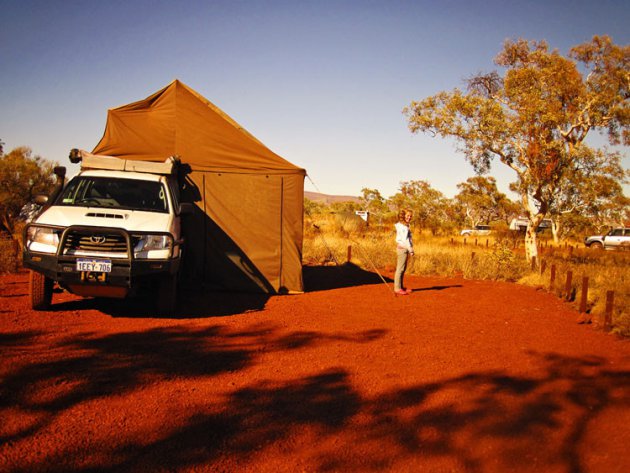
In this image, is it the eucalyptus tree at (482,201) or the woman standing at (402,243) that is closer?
the woman standing at (402,243)

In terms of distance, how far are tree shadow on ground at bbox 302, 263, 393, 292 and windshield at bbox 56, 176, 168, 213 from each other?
4.08 metres

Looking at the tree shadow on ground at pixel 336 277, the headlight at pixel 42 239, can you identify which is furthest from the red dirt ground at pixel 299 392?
the tree shadow on ground at pixel 336 277

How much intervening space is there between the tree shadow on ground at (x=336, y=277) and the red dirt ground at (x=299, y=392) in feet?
11.0

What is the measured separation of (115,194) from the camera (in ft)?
26.1

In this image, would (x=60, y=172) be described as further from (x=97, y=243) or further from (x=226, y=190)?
(x=226, y=190)

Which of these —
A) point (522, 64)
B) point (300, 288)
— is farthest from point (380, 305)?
point (522, 64)

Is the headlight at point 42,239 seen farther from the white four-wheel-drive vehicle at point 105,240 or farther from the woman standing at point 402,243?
the woman standing at point 402,243

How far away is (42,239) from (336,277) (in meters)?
7.80

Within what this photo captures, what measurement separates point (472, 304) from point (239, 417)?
7108mm

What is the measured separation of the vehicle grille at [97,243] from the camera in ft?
21.2

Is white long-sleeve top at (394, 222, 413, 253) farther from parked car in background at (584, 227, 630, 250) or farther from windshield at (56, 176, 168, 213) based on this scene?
parked car in background at (584, 227, 630, 250)

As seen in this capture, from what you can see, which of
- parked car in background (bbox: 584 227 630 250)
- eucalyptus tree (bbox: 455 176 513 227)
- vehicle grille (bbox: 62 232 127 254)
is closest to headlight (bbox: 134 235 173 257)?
vehicle grille (bbox: 62 232 127 254)

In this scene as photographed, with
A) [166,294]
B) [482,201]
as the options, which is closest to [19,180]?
[166,294]

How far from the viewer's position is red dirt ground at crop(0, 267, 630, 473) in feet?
11.5
